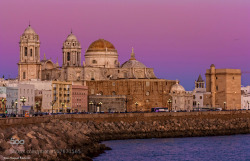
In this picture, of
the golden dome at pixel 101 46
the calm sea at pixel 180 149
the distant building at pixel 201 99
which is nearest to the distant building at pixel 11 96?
the calm sea at pixel 180 149

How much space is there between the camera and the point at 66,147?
64562 mm

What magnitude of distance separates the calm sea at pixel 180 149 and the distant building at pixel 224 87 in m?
60.7

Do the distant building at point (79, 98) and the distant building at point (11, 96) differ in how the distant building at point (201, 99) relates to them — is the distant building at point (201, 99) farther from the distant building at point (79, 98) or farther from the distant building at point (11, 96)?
the distant building at point (11, 96)

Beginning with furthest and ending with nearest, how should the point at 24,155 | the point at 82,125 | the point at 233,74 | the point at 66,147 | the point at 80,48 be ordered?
the point at 233,74 < the point at 80,48 < the point at 82,125 < the point at 66,147 < the point at 24,155

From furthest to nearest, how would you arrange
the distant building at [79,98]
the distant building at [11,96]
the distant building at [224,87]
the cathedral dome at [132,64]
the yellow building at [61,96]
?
the distant building at [224,87] < the cathedral dome at [132,64] < the distant building at [79,98] < the yellow building at [61,96] < the distant building at [11,96]

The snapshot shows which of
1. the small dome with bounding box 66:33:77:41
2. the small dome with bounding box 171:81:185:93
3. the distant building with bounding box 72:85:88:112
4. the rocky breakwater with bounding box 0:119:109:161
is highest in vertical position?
the small dome with bounding box 66:33:77:41

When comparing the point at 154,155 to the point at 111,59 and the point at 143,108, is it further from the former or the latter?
the point at 111,59

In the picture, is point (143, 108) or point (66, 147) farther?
point (143, 108)

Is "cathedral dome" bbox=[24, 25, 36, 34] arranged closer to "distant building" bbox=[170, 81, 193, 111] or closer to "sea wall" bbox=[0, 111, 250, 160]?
"distant building" bbox=[170, 81, 193, 111]

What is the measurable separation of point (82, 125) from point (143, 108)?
172ft

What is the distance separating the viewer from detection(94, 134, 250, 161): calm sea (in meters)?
73.4

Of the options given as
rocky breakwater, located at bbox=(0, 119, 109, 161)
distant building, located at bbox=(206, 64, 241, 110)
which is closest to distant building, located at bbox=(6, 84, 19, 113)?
rocky breakwater, located at bbox=(0, 119, 109, 161)

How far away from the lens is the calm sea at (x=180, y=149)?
73438 millimetres

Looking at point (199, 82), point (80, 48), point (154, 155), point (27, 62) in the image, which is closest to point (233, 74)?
point (199, 82)
